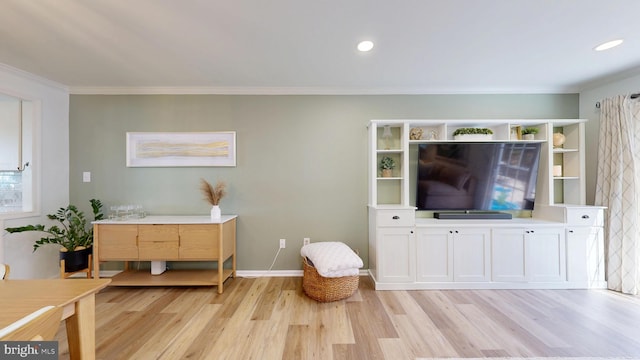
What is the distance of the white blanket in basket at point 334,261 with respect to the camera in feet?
8.05

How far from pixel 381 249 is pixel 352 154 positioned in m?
1.22

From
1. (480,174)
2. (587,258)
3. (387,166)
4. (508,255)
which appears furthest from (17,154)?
(587,258)

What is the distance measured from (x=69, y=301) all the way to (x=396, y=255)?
8.58 feet

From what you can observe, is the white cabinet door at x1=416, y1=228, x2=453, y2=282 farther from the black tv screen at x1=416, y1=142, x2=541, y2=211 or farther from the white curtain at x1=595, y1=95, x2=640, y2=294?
the white curtain at x1=595, y1=95, x2=640, y2=294

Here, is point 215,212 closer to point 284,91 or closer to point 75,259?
point 75,259

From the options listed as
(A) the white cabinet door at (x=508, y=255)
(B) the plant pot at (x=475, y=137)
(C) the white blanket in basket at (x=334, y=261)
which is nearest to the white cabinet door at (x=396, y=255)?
(C) the white blanket in basket at (x=334, y=261)

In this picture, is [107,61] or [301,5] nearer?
[301,5]

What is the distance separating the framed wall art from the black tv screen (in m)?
2.44

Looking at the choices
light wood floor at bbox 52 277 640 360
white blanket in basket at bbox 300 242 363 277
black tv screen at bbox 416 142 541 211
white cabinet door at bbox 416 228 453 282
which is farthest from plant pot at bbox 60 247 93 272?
black tv screen at bbox 416 142 541 211

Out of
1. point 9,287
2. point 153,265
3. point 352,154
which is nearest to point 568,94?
point 352,154

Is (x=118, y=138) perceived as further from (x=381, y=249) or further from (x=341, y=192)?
(x=381, y=249)

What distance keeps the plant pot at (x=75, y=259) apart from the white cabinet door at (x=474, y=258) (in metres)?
4.14

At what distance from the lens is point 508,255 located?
109 inches

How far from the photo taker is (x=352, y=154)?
3195 millimetres
